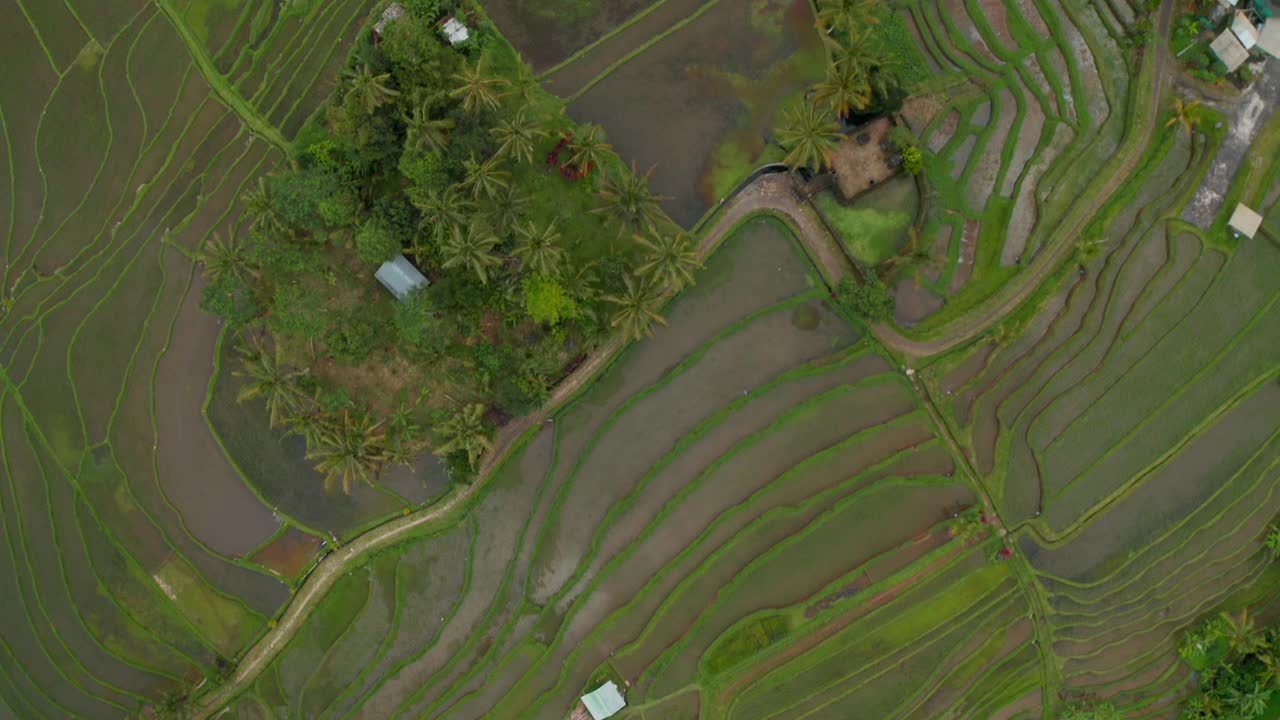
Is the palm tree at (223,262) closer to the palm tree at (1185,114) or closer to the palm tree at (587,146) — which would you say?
the palm tree at (587,146)

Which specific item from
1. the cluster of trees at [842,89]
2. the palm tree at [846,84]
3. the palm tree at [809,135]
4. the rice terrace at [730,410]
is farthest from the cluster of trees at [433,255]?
the palm tree at [846,84]

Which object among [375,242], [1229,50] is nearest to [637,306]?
[375,242]

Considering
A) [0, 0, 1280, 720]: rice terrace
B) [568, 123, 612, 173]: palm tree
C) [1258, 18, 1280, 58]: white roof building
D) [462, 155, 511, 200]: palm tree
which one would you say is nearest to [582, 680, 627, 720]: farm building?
[0, 0, 1280, 720]: rice terrace

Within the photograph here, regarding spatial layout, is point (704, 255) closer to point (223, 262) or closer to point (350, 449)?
point (350, 449)

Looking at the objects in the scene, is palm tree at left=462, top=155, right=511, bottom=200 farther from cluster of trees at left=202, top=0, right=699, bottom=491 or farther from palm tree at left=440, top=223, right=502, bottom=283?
palm tree at left=440, top=223, right=502, bottom=283

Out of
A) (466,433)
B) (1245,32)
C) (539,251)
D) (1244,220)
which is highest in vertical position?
(539,251)

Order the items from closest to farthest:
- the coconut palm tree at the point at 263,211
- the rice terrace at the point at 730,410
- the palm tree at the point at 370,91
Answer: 1. the palm tree at the point at 370,91
2. the coconut palm tree at the point at 263,211
3. the rice terrace at the point at 730,410

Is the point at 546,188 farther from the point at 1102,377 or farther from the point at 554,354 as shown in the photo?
the point at 1102,377

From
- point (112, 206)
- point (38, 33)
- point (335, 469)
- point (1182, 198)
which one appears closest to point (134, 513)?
point (335, 469)
